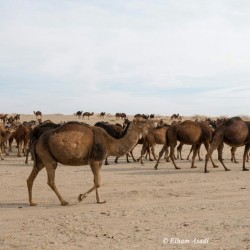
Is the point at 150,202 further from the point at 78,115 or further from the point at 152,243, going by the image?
the point at 78,115

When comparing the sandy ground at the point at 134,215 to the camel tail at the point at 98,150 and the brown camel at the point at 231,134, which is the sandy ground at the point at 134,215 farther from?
the brown camel at the point at 231,134

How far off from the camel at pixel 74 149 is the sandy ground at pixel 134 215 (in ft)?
2.24

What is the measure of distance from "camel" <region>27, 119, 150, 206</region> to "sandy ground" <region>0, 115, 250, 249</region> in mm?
683

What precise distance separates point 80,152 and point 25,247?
3.78m

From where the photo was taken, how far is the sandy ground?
714 cm

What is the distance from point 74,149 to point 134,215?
2309mm

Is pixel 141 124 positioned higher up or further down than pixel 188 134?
higher up

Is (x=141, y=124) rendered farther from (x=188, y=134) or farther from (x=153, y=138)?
(x=153, y=138)

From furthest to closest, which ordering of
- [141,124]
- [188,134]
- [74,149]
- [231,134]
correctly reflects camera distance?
[188,134] → [231,134] → [141,124] → [74,149]

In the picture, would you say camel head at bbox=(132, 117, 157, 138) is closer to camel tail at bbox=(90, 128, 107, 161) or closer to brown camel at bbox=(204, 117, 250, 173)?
camel tail at bbox=(90, 128, 107, 161)

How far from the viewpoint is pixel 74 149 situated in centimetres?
1045

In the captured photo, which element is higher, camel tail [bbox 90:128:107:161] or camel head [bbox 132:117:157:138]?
camel head [bbox 132:117:157:138]

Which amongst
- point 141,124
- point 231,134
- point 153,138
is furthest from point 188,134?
point 141,124

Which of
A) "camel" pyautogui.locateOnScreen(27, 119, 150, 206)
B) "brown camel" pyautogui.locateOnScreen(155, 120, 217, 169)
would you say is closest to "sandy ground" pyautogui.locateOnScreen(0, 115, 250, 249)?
"camel" pyautogui.locateOnScreen(27, 119, 150, 206)
